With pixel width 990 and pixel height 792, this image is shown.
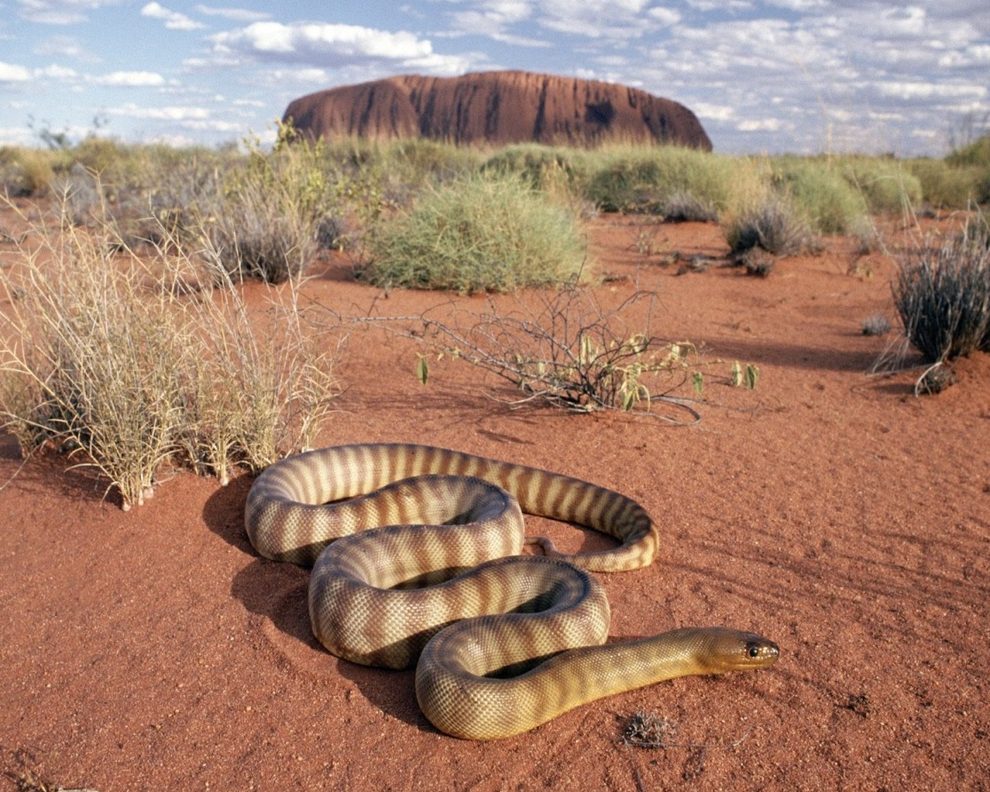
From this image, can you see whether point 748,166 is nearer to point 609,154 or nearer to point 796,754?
point 609,154

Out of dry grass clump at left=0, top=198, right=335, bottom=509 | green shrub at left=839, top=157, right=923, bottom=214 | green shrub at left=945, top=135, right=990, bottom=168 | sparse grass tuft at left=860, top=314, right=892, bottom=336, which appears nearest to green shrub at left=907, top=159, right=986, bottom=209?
green shrub at left=839, top=157, right=923, bottom=214

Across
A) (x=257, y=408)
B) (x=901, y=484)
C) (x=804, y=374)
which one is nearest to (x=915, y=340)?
(x=804, y=374)

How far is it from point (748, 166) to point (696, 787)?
19.6m

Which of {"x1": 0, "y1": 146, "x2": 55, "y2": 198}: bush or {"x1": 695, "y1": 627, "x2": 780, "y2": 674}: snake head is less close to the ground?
{"x1": 0, "y1": 146, "x2": 55, "y2": 198}: bush

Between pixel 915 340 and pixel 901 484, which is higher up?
pixel 915 340

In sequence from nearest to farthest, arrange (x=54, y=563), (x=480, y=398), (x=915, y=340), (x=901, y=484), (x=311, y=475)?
1. (x=54, y=563)
2. (x=311, y=475)
3. (x=901, y=484)
4. (x=480, y=398)
5. (x=915, y=340)

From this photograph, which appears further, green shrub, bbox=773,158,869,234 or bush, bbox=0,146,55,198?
bush, bbox=0,146,55,198

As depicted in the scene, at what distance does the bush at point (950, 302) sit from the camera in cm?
836

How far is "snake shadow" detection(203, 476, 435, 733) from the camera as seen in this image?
12.8 ft

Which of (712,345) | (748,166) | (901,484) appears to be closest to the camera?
(901,484)

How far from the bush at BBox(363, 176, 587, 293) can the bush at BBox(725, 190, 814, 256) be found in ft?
13.6

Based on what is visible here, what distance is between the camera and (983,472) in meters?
6.51

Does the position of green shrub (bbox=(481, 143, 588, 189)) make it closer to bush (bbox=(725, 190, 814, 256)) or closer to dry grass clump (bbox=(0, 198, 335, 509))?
bush (bbox=(725, 190, 814, 256))

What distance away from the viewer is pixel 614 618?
454 centimetres
